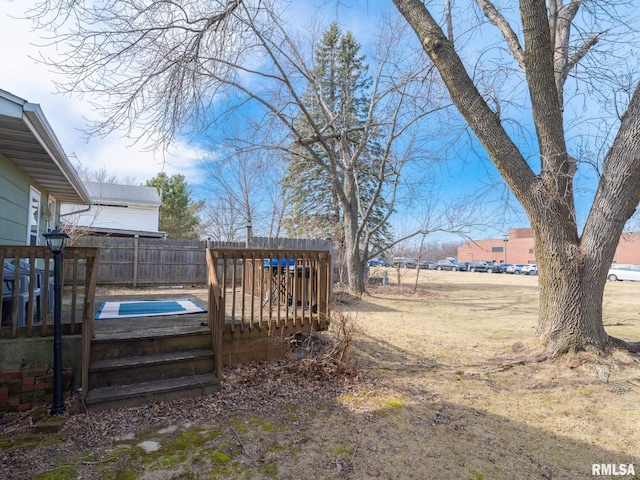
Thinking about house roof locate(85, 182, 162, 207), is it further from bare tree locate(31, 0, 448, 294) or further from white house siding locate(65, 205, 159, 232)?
bare tree locate(31, 0, 448, 294)

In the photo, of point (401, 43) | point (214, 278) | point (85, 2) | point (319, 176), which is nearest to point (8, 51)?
→ point (85, 2)

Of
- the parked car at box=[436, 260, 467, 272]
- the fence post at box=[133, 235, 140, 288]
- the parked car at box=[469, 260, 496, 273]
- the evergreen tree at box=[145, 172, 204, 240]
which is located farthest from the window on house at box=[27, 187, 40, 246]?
the parked car at box=[436, 260, 467, 272]

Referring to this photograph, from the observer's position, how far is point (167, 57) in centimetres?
538

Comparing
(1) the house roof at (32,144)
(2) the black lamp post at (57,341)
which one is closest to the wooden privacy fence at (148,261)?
(1) the house roof at (32,144)

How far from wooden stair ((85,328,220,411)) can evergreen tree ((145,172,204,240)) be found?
21.9m

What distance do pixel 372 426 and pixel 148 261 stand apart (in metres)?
11.3

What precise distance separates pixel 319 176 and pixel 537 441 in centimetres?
1713

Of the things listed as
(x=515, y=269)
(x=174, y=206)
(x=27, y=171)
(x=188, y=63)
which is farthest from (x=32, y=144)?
(x=515, y=269)

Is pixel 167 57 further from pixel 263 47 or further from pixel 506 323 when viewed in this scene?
pixel 506 323

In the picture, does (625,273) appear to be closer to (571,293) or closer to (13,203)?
(571,293)

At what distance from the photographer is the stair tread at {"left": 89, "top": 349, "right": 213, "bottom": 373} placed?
11.1 feet

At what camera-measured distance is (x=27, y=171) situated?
567cm

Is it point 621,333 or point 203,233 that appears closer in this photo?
point 621,333

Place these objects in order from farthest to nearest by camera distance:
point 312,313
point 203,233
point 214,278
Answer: point 203,233 → point 312,313 → point 214,278
